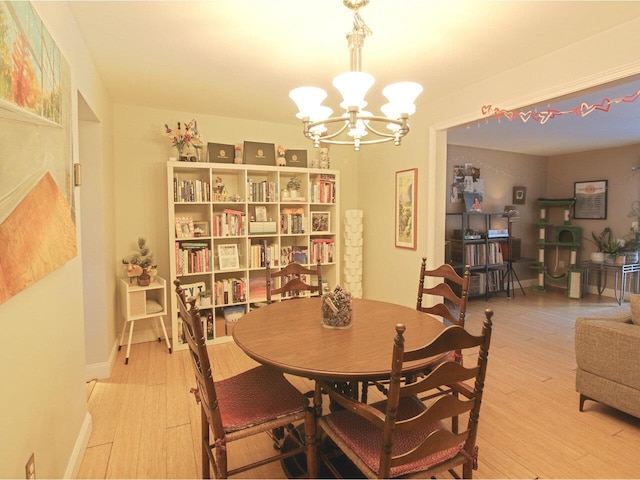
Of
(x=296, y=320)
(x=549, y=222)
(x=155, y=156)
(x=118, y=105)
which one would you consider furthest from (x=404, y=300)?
(x=549, y=222)

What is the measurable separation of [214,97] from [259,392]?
2.65 m

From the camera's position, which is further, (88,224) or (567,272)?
(567,272)

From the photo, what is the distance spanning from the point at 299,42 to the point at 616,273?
6.19 metres

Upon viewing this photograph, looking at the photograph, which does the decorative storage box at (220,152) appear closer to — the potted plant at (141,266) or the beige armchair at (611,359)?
the potted plant at (141,266)

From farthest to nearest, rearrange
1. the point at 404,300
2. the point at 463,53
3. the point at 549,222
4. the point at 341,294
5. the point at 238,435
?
the point at 549,222, the point at 404,300, the point at 463,53, the point at 341,294, the point at 238,435

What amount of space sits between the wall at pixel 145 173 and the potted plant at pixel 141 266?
0.22m

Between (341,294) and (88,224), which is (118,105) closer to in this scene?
(88,224)

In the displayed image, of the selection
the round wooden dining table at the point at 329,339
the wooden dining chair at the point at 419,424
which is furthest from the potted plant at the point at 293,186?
the wooden dining chair at the point at 419,424

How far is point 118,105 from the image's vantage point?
11.6ft

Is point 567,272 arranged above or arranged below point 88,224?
below

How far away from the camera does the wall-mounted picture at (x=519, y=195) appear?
20.8 feet

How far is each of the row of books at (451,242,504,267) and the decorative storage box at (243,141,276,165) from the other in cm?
304

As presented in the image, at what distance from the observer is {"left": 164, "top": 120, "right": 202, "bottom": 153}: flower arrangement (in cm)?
347

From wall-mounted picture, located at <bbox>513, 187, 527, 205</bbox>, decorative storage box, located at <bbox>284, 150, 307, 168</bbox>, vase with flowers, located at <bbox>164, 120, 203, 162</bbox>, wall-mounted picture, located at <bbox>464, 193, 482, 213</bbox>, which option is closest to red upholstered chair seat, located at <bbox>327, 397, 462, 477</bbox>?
vase with flowers, located at <bbox>164, 120, 203, 162</bbox>
